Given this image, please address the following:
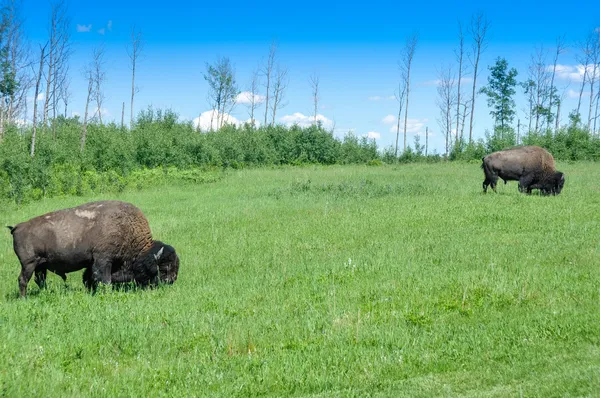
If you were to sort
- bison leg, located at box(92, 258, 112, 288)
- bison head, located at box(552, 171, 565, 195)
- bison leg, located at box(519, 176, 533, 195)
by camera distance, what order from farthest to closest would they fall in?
bison leg, located at box(519, 176, 533, 195) → bison head, located at box(552, 171, 565, 195) → bison leg, located at box(92, 258, 112, 288)

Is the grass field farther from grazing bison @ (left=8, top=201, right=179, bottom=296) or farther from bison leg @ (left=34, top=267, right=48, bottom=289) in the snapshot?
grazing bison @ (left=8, top=201, right=179, bottom=296)

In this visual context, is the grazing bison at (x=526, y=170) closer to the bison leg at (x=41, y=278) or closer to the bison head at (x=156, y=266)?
the bison head at (x=156, y=266)

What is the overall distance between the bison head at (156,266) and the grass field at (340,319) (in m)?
0.48

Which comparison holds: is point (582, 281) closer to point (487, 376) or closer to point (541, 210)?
point (487, 376)

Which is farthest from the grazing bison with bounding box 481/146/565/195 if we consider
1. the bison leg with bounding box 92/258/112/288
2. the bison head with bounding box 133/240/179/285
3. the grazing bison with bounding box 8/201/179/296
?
the bison leg with bounding box 92/258/112/288

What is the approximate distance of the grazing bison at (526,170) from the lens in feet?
74.8

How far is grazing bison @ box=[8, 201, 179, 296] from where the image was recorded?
10.7m

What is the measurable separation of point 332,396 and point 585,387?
2.67 m

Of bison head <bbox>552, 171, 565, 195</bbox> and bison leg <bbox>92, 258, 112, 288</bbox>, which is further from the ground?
bison head <bbox>552, 171, 565, 195</bbox>

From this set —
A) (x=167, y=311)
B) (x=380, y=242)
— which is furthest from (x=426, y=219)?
(x=167, y=311)

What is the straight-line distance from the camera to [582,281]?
920 centimetres

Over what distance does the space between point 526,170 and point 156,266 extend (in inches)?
714

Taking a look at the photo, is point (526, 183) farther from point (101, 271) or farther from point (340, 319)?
point (101, 271)

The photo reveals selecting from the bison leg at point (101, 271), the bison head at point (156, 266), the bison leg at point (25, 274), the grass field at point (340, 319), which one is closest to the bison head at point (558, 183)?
the grass field at point (340, 319)
